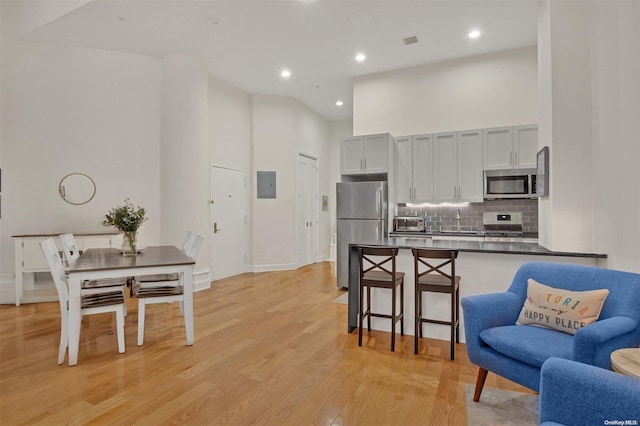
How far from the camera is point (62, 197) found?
4.80 metres

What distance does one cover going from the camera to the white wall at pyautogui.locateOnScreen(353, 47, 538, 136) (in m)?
4.93

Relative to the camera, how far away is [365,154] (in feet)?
17.5

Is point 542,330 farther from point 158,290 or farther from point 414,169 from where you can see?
point 414,169

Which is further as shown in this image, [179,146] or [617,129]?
[179,146]

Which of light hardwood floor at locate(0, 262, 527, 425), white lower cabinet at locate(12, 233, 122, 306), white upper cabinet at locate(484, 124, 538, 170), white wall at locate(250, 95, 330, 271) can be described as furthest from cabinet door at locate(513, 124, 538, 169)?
white lower cabinet at locate(12, 233, 122, 306)

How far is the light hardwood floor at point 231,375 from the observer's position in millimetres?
2027

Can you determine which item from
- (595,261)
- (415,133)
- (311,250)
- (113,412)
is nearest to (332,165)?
(311,250)

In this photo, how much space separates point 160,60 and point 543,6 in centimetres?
510

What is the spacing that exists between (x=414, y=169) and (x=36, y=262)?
5.44 m

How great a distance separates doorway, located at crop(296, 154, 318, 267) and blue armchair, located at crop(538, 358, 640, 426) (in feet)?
19.5

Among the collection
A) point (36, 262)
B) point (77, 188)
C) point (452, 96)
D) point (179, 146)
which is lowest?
point (36, 262)

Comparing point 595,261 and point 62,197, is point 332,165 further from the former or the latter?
point 595,261

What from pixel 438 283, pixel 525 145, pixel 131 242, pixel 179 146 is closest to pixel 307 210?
pixel 179 146

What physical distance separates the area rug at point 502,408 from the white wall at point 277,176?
496 centimetres
